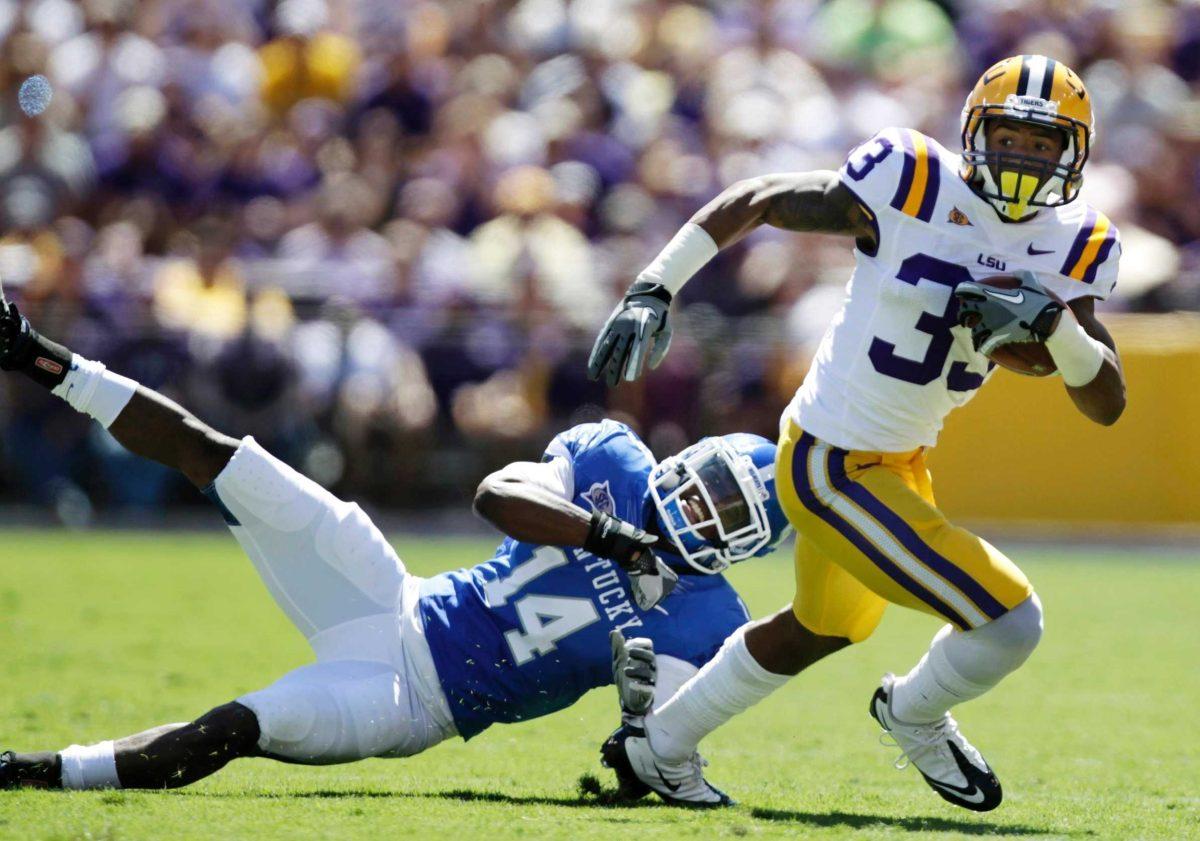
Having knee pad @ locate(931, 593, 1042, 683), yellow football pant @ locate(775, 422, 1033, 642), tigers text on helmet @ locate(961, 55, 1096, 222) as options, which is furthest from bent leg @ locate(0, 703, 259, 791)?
tigers text on helmet @ locate(961, 55, 1096, 222)

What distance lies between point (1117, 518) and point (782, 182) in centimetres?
661

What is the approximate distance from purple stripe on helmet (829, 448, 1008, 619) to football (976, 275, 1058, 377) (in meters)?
0.40

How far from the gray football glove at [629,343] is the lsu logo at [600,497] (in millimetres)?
444

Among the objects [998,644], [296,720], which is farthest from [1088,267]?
[296,720]

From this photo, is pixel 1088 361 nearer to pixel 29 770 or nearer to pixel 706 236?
pixel 706 236

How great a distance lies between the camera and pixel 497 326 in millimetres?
10305

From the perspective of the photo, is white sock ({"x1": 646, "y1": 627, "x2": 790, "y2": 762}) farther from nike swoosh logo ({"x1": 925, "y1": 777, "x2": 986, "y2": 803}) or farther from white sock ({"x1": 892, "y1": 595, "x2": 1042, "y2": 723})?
nike swoosh logo ({"x1": 925, "y1": 777, "x2": 986, "y2": 803})

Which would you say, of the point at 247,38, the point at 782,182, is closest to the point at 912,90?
the point at 247,38

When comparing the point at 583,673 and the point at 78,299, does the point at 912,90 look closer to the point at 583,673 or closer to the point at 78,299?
the point at 78,299

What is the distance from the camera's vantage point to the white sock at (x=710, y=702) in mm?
4031

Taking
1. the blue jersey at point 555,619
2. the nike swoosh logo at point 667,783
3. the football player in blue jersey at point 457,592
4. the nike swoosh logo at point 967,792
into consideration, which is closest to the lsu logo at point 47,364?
the football player in blue jersey at point 457,592

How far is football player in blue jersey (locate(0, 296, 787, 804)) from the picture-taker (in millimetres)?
3938

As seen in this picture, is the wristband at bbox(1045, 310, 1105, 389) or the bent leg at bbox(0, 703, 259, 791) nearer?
the wristband at bbox(1045, 310, 1105, 389)

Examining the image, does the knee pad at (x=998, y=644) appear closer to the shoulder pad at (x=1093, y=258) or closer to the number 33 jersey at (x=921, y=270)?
the number 33 jersey at (x=921, y=270)
